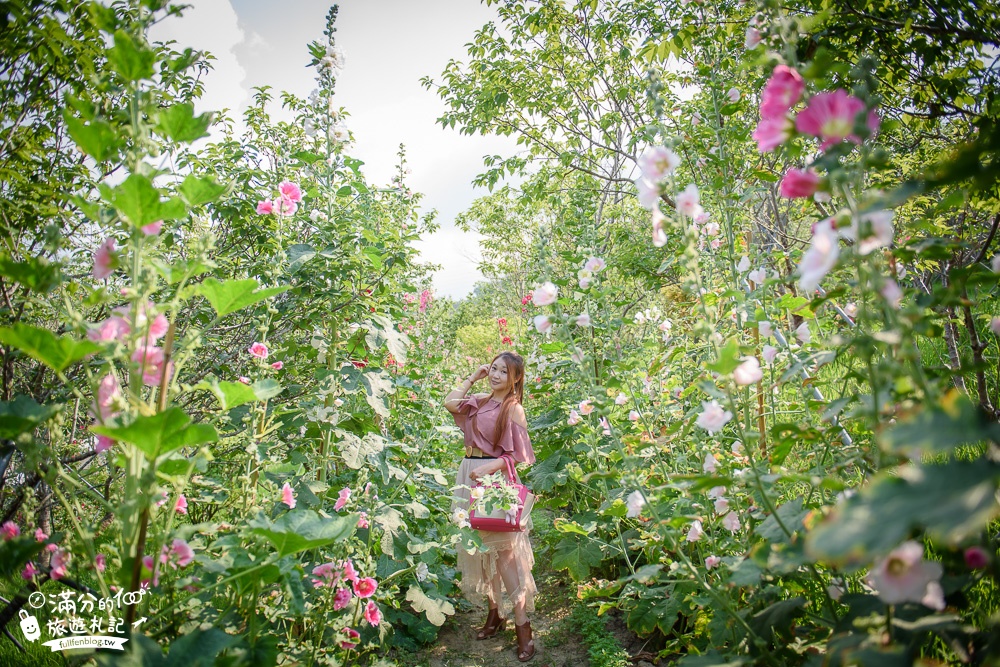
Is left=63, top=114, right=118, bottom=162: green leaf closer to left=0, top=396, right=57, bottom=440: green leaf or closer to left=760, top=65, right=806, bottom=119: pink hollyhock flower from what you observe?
left=0, top=396, right=57, bottom=440: green leaf

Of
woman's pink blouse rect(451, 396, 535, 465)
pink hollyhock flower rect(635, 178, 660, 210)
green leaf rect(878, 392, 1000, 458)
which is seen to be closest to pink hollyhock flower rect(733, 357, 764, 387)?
pink hollyhock flower rect(635, 178, 660, 210)

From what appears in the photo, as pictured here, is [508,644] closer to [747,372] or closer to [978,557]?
[747,372]

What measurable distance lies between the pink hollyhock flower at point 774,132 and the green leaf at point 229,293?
38.0 inches

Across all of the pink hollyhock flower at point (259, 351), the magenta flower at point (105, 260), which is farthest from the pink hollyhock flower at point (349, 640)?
the magenta flower at point (105, 260)

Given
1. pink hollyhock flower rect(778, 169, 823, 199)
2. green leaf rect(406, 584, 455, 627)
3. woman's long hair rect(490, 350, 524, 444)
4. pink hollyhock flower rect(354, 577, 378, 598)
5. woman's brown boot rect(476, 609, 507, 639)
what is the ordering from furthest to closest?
woman's long hair rect(490, 350, 524, 444) → woman's brown boot rect(476, 609, 507, 639) → green leaf rect(406, 584, 455, 627) → pink hollyhock flower rect(354, 577, 378, 598) → pink hollyhock flower rect(778, 169, 823, 199)

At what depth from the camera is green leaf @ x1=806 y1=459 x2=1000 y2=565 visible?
1.47ft

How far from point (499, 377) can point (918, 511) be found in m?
2.69

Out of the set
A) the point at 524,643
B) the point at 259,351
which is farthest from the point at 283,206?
the point at 524,643

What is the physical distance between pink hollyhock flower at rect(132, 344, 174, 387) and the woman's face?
224 cm

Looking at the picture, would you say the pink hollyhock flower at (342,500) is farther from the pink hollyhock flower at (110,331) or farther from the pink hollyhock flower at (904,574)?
the pink hollyhock flower at (904,574)

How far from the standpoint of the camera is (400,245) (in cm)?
222

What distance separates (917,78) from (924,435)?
1873 millimetres

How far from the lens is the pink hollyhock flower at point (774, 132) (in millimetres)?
843

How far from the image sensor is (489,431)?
10.2 ft
